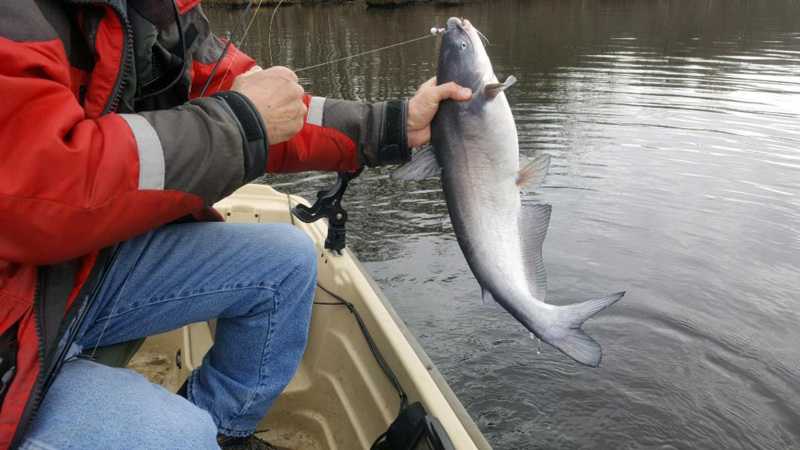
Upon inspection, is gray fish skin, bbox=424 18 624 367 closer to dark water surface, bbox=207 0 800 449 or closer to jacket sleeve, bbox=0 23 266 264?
dark water surface, bbox=207 0 800 449

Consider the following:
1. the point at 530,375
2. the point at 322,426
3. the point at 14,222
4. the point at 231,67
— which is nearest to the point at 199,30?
the point at 231,67

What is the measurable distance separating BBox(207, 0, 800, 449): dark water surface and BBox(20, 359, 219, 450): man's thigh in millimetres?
1253

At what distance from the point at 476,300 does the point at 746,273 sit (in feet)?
7.93

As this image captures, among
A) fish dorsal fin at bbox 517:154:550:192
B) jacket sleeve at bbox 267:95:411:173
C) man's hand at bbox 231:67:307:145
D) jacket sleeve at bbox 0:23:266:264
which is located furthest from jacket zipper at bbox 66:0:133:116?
fish dorsal fin at bbox 517:154:550:192

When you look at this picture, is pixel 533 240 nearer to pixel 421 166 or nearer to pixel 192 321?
pixel 421 166

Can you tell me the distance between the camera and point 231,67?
237cm

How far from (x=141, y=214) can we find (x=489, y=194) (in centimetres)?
111

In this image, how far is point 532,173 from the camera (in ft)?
6.81

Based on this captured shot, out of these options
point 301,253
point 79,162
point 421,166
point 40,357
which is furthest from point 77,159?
point 421,166

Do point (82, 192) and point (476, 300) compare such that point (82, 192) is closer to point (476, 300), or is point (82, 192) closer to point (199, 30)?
point (199, 30)

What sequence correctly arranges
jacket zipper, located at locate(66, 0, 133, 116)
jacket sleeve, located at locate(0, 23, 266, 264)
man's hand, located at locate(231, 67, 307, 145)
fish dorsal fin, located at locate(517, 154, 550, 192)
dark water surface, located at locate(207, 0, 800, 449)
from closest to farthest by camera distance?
1. jacket sleeve, located at locate(0, 23, 266, 264)
2. jacket zipper, located at locate(66, 0, 133, 116)
3. man's hand, located at locate(231, 67, 307, 145)
4. fish dorsal fin, located at locate(517, 154, 550, 192)
5. dark water surface, located at locate(207, 0, 800, 449)

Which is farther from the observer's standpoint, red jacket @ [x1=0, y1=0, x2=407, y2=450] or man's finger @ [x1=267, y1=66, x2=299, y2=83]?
man's finger @ [x1=267, y1=66, x2=299, y2=83]

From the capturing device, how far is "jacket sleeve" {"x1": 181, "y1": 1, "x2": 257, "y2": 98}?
2199 millimetres

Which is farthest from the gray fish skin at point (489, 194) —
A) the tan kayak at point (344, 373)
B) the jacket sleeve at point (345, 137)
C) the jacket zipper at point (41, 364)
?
the jacket zipper at point (41, 364)
